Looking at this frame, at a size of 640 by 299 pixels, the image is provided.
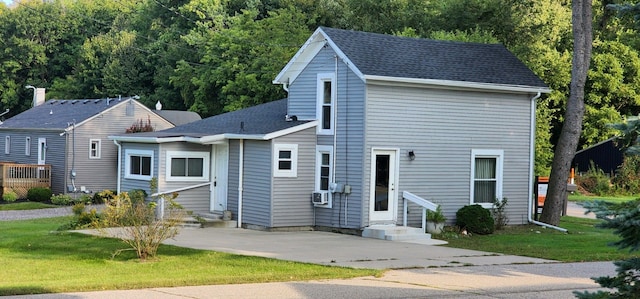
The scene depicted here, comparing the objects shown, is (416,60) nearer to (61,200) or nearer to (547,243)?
(547,243)

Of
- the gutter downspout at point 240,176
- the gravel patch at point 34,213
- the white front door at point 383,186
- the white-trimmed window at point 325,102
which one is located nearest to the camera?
the white front door at point 383,186

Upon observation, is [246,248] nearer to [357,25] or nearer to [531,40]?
[531,40]

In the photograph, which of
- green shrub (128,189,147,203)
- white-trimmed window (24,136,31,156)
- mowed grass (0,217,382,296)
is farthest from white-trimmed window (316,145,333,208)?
white-trimmed window (24,136,31,156)

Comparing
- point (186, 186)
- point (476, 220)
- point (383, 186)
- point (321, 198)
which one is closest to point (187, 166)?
point (186, 186)

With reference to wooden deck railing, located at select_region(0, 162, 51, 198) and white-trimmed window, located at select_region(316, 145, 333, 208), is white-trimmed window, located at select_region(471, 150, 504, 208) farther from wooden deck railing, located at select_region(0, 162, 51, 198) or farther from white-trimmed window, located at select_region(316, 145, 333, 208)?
wooden deck railing, located at select_region(0, 162, 51, 198)

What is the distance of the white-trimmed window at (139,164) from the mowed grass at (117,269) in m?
5.94

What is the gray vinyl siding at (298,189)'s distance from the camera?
25031mm

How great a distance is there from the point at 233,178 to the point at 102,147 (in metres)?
20.3

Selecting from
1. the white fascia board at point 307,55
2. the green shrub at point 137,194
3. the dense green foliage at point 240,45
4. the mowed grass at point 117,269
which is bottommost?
the mowed grass at point 117,269

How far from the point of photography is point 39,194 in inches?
1668

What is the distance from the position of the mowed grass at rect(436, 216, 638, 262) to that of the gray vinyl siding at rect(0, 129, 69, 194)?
2504cm

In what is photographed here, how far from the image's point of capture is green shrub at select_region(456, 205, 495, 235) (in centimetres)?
2534

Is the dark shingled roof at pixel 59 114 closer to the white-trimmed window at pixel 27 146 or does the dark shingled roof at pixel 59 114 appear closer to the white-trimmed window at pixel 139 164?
the white-trimmed window at pixel 27 146

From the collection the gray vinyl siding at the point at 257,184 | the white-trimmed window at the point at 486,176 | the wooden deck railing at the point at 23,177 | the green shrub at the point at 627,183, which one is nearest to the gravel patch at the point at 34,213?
the wooden deck railing at the point at 23,177
